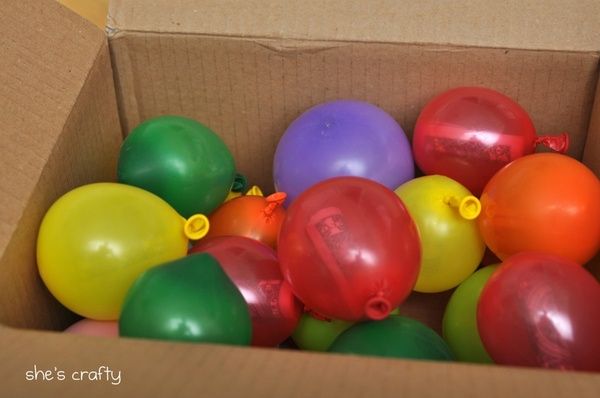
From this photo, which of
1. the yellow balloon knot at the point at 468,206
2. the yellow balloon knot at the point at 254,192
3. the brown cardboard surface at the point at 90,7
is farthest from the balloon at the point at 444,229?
the brown cardboard surface at the point at 90,7

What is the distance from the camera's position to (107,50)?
35.0 inches

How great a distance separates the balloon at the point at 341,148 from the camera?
831 millimetres

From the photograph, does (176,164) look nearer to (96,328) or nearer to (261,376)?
(96,328)

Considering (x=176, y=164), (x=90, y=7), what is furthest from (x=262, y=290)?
(x=90, y=7)

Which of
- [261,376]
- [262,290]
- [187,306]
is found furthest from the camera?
[262,290]

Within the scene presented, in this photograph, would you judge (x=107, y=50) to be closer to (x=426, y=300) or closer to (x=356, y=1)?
(x=356, y=1)

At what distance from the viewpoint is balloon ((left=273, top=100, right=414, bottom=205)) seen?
831 mm

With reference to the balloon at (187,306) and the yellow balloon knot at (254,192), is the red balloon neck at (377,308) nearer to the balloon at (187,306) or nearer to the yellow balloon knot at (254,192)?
the balloon at (187,306)

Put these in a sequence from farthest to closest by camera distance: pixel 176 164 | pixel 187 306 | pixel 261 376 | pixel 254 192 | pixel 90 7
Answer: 1. pixel 90 7
2. pixel 254 192
3. pixel 176 164
4. pixel 187 306
5. pixel 261 376

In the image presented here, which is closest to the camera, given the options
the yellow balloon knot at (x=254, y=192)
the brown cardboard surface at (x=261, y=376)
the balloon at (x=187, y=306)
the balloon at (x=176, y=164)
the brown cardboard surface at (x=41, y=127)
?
the brown cardboard surface at (x=261, y=376)

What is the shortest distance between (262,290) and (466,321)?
0.72 feet

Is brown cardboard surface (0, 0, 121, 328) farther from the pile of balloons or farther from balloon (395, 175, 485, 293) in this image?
balloon (395, 175, 485, 293)

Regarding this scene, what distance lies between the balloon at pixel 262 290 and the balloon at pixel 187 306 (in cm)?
6

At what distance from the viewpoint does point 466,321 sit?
0.76 m
